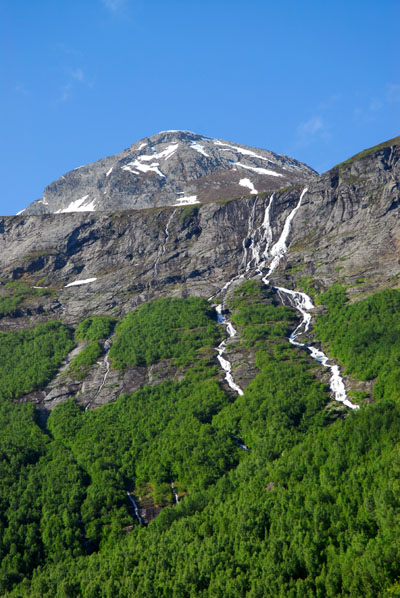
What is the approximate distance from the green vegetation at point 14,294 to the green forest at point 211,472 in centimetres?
1785

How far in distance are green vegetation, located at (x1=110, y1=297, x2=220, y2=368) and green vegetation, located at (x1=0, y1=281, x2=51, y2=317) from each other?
101ft

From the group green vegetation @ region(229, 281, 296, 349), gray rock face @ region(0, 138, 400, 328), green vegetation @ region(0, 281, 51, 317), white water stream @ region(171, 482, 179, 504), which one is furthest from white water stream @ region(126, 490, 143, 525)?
green vegetation @ region(0, 281, 51, 317)

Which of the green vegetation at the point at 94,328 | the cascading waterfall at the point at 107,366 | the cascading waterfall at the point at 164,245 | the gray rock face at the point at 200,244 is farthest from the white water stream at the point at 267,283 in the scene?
the green vegetation at the point at 94,328

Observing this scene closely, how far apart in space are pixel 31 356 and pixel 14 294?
35.0 metres

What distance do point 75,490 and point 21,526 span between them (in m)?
7.75

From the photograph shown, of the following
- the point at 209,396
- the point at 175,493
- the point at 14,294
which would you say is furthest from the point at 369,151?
the point at 175,493

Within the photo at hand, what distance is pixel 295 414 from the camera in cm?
7306

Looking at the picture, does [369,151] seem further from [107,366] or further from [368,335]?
[107,366]

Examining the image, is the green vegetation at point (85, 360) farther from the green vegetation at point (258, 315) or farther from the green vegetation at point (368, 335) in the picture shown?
the green vegetation at point (368, 335)

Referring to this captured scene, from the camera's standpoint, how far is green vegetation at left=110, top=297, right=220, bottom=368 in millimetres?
99375

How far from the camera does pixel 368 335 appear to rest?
291ft

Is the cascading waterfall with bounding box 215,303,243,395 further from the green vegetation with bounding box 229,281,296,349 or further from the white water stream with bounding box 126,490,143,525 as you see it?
the white water stream with bounding box 126,490,143,525

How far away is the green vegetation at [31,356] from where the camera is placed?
93469 mm

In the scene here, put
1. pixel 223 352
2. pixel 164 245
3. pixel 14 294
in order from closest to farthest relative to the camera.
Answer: pixel 223 352 < pixel 14 294 < pixel 164 245
